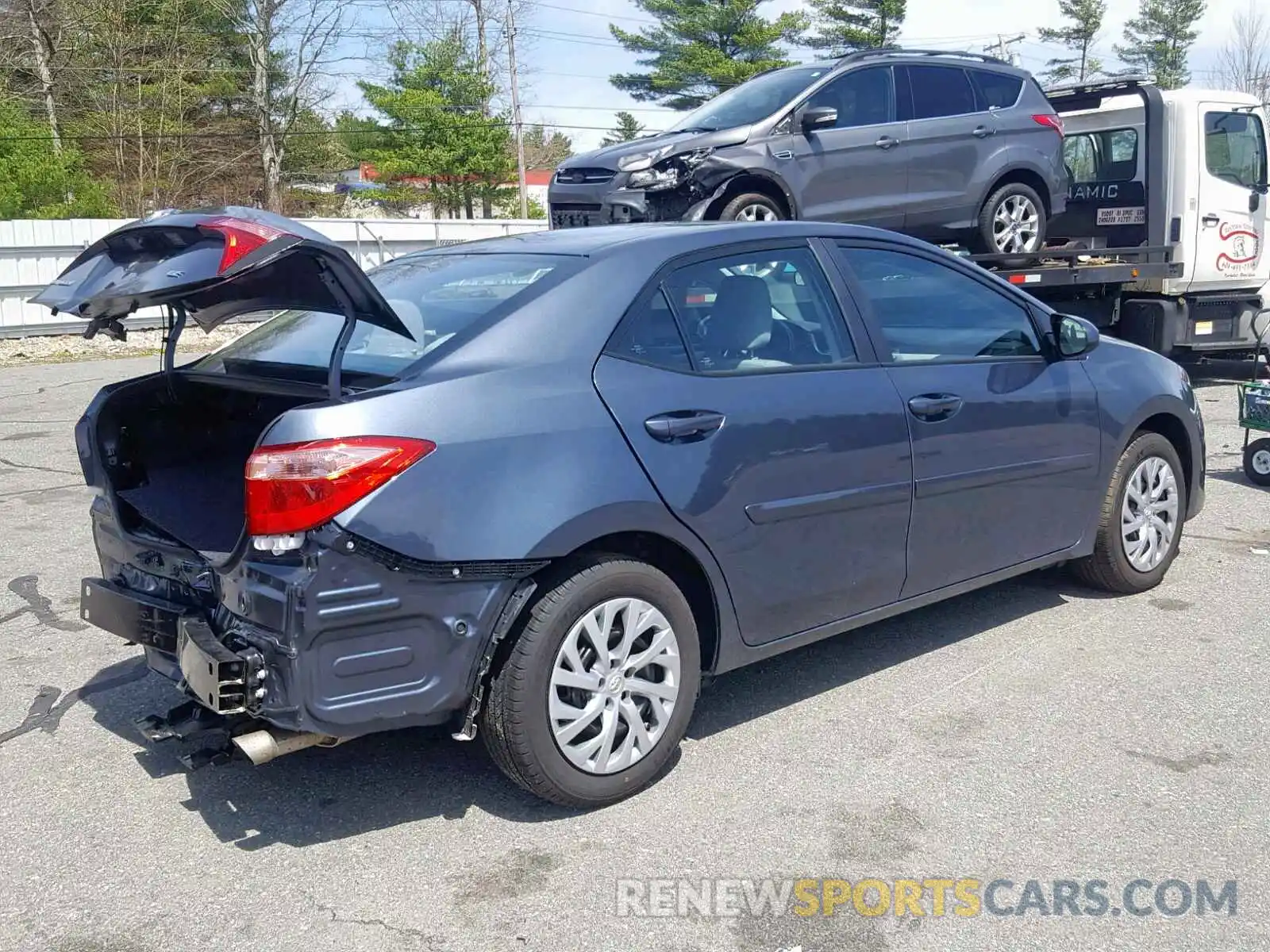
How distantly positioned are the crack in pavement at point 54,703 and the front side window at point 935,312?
3.12m

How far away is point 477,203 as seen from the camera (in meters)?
47.2

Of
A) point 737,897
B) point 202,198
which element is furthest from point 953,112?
point 202,198

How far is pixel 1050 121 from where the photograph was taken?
1022 cm

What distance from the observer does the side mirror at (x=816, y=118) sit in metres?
8.65

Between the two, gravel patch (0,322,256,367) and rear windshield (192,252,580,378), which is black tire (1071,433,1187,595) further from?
gravel patch (0,322,256,367)

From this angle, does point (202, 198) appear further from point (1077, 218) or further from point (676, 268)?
point (676, 268)

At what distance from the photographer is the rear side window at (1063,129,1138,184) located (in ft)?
37.8

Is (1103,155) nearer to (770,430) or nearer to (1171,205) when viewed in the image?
(1171,205)

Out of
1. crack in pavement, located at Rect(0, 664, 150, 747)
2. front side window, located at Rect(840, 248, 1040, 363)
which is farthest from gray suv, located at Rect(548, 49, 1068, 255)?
crack in pavement, located at Rect(0, 664, 150, 747)

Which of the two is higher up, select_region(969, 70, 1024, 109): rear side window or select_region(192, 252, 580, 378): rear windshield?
select_region(969, 70, 1024, 109): rear side window

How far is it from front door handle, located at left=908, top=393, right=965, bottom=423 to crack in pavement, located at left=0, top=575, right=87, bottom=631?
3612mm

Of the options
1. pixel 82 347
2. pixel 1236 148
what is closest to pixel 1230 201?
pixel 1236 148

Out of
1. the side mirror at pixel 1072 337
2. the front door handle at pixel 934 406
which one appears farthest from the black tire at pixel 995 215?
the front door handle at pixel 934 406

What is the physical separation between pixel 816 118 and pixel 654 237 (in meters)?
5.10
